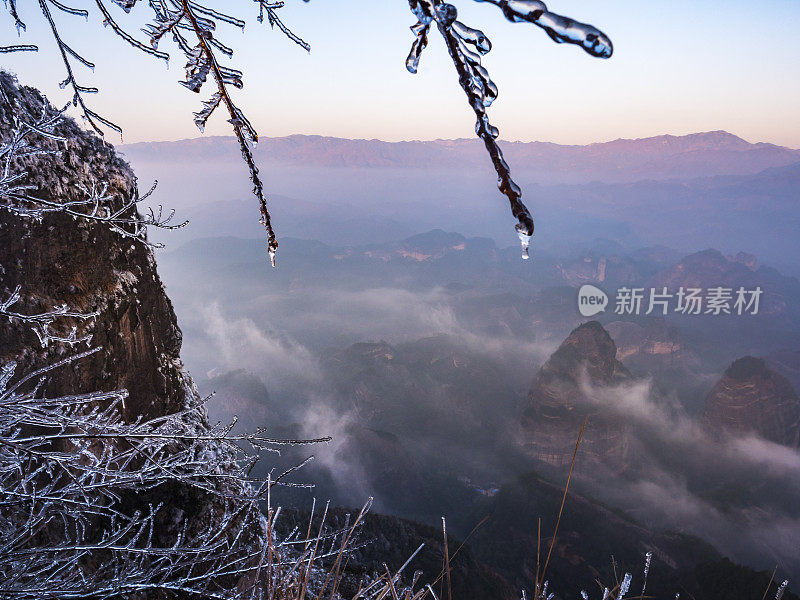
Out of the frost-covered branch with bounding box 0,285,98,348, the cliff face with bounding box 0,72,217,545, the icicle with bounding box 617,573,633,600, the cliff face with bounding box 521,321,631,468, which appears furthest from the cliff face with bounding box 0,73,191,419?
the cliff face with bounding box 521,321,631,468

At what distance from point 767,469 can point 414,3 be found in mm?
85347

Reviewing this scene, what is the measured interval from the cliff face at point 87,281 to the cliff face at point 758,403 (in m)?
78.4

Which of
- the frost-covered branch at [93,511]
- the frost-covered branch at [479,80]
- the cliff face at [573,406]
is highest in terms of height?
the frost-covered branch at [479,80]

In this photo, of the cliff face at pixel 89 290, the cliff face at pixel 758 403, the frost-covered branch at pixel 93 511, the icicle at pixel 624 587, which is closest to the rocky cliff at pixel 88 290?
the cliff face at pixel 89 290

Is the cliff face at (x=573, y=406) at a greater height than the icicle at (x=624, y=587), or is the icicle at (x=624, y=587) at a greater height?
the icicle at (x=624, y=587)

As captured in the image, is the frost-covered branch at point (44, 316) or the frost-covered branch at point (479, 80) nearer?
the frost-covered branch at point (479, 80)

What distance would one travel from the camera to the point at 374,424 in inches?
3226

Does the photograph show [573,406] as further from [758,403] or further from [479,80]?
[479,80]

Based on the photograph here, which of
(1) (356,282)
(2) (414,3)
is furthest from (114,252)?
(1) (356,282)

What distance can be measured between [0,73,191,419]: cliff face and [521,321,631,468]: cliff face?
6840 cm

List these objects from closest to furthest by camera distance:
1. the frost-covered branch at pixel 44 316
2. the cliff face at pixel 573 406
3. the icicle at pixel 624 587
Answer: the icicle at pixel 624 587
the frost-covered branch at pixel 44 316
the cliff face at pixel 573 406

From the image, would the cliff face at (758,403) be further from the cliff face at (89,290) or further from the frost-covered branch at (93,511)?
the frost-covered branch at (93,511)

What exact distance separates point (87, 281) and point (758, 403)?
84.2 m

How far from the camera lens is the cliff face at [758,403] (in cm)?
6169
